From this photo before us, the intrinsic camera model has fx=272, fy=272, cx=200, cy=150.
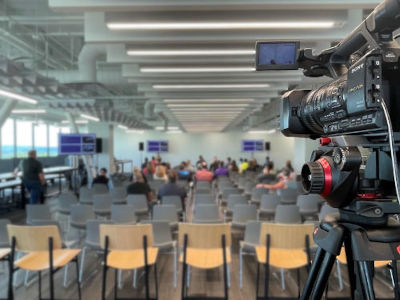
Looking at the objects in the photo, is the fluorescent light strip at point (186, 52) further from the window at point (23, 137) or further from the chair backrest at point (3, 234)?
the window at point (23, 137)

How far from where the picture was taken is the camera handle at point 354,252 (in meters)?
0.73

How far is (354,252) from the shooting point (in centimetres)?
75

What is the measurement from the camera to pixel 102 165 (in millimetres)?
11891

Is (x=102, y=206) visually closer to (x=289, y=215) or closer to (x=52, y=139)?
(x=289, y=215)

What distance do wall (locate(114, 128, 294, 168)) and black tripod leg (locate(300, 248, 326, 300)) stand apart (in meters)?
19.2

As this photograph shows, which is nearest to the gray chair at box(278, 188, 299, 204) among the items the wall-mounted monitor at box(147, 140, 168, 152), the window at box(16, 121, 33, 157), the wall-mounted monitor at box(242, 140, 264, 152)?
the wall-mounted monitor at box(242, 140, 264, 152)

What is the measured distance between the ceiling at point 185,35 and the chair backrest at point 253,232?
1.44 meters

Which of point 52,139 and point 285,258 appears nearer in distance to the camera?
point 285,258

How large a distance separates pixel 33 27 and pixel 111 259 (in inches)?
225

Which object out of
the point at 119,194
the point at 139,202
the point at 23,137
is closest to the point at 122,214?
the point at 139,202

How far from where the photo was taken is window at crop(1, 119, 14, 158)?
13992 millimetres

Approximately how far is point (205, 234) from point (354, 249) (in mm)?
2165

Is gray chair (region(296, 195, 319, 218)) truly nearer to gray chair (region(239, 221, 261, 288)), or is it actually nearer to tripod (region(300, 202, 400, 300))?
gray chair (region(239, 221, 261, 288))

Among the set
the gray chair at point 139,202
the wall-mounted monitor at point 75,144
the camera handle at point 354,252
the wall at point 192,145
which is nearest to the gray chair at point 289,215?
the gray chair at point 139,202
